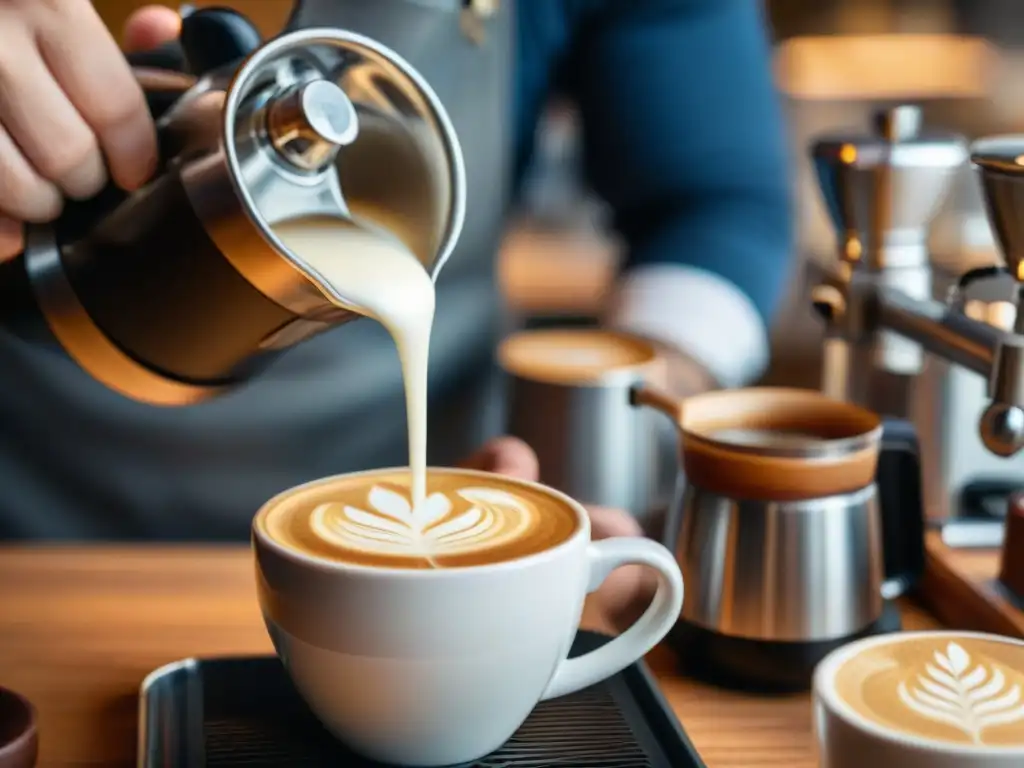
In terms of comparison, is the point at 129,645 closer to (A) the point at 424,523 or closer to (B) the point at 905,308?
(A) the point at 424,523

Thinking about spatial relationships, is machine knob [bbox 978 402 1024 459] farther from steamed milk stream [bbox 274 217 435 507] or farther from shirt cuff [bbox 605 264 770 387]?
shirt cuff [bbox 605 264 770 387]

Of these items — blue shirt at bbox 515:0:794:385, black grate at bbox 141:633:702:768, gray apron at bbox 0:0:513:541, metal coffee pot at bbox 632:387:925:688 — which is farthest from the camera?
blue shirt at bbox 515:0:794:385

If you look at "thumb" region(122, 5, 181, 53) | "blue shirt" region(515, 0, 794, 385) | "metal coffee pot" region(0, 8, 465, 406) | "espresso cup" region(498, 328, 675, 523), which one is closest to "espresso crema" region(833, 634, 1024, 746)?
"metal coffee pot" region(0, 8, 465, 406)

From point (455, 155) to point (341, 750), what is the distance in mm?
331

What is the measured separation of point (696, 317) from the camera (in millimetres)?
1528

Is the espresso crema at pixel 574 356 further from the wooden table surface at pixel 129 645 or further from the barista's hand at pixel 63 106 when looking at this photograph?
the barista's hand at pixel 63 106

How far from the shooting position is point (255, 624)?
3.02 ft

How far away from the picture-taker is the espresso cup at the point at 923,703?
572 millimetres

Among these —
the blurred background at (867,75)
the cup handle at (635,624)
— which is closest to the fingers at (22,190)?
the cup handle at (635,624)

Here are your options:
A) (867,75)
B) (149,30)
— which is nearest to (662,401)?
(149,30)

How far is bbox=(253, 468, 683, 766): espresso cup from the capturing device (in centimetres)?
65

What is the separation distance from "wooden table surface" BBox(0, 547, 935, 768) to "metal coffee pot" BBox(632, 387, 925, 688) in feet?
0.09

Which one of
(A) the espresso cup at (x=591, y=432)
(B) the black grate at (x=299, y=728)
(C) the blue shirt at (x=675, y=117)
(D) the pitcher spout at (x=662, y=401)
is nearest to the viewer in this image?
(B) the black grate at (x=299, y=728)

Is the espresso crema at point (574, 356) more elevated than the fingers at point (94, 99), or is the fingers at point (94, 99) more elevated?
the fingers at point (94, 99)
